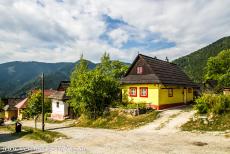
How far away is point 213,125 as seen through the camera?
21391mm

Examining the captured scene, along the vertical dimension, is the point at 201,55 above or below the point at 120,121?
above

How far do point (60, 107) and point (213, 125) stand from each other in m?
29.6

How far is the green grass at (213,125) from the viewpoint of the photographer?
20.8 m

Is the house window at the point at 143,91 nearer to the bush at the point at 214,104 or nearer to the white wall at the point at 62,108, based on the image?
the bush at the point at 214,104

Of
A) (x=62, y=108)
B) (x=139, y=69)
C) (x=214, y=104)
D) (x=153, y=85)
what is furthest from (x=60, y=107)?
(x=214, y=104)

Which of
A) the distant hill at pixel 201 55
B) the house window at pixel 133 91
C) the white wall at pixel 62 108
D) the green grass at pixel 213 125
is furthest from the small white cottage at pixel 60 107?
the distant hill at pixel 201 55

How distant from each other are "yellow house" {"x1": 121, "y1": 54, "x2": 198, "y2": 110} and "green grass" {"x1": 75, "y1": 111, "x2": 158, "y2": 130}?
3954 millimetres

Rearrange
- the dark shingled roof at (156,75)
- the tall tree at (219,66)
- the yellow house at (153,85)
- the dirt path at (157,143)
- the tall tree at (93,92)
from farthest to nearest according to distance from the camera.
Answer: the tall tree at (219,66), the dark shingled roof at (156,75), the yellow house at (153,85), the tall tree at (93,92), the dirt path at (157,143)

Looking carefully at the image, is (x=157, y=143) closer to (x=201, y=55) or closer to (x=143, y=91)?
(x=143, y=91)

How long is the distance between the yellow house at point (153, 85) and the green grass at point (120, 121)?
13.0ft

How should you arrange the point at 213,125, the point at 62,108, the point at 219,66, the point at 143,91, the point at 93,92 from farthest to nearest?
the point at 219,66, the point at 62,108, the point at 143,91, the point at 93,92, the point at 213,125

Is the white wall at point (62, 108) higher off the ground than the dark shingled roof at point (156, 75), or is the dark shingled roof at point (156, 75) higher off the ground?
the dark shingled roof at point (156, 75)

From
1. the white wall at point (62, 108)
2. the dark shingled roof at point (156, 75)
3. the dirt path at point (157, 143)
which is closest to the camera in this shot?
the dirt path at point (157, 143)

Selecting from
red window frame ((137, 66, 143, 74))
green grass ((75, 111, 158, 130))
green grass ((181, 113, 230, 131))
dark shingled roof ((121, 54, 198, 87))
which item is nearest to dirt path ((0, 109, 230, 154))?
green grass ((181, 113, 230, 131))
